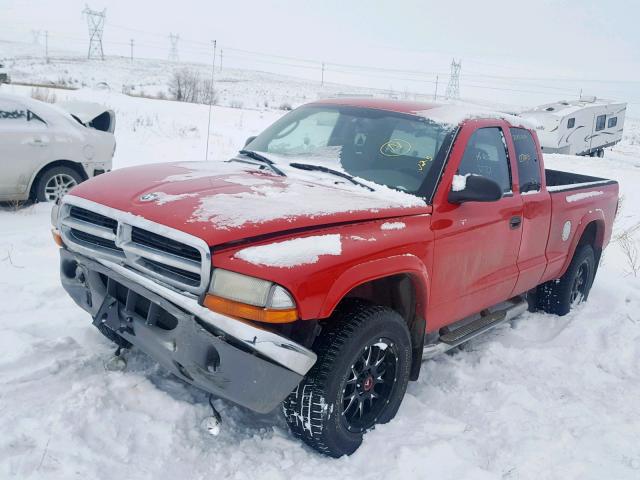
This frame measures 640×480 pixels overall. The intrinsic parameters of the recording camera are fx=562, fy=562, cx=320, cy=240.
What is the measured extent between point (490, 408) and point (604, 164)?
18.5 m

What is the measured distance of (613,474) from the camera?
9.71ft

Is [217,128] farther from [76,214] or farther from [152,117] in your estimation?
[76,214]

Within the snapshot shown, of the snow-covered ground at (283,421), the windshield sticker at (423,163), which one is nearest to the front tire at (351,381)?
the snow-covered ground at (283,421)

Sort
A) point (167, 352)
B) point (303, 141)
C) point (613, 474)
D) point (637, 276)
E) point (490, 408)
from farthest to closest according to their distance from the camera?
point (637, 276) < point (303, 141) < point (490, 408) < point (613, 474) < point (167, 352)

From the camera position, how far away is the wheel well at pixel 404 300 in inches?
125

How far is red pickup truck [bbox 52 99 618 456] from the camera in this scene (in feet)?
8.04

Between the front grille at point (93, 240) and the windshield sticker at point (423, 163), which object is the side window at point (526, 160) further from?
the front grille at point (93, 240)

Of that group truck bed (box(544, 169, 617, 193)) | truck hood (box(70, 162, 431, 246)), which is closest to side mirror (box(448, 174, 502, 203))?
truck hood (box(70, 162, 431, 246))

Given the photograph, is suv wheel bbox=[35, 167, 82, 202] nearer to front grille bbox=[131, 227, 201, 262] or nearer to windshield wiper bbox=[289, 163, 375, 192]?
windshield wiper bbox=[289, 163, 375, 192]

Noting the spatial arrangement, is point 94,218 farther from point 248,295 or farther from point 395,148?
point 395,148

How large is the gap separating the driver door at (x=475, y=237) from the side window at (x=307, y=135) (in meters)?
0.93

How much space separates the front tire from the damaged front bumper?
0.16 meters

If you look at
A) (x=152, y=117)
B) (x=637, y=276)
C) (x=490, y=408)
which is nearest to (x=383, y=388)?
(x=490, y=408)

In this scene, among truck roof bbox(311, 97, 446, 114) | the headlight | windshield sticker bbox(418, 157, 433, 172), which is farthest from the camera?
truck roof bbox(311, 97, 446, 114)
